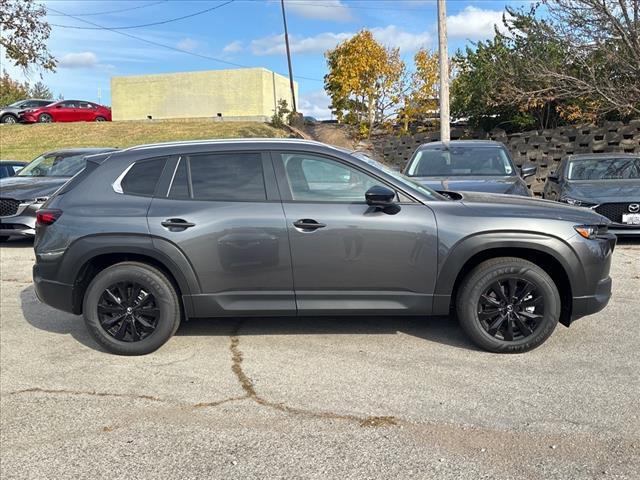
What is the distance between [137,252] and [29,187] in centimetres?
656

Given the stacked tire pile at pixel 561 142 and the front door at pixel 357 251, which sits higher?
the stacked tire pile at pixel 561 142

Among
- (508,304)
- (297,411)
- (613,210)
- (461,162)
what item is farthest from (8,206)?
(613,210)

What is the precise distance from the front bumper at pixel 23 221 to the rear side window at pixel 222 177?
6.07 metres

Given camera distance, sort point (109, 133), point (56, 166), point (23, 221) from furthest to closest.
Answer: point (109, 133) < point (56, 166) < point (23, 221)

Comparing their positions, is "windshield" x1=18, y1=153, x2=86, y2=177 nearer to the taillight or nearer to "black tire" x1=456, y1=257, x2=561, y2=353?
the taillight

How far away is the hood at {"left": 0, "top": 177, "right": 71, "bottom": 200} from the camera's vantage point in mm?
9648

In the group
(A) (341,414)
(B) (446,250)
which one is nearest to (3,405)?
(A) (341,414)

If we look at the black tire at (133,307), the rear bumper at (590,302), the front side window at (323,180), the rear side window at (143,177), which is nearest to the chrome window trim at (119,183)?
the rear side window at (143,177)

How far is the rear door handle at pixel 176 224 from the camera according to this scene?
14.8 ft

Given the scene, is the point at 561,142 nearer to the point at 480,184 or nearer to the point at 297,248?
the point at 480,184

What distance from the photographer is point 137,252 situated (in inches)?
179

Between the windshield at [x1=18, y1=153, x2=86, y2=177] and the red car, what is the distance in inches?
999

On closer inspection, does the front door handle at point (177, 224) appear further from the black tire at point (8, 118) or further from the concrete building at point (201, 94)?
the black tire at point (8, 118)

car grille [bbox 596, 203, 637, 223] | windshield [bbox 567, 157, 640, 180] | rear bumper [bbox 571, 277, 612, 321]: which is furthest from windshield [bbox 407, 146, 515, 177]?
rear bumper [bbox 571, 277, 612, 321]
